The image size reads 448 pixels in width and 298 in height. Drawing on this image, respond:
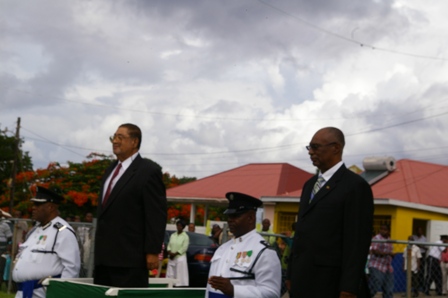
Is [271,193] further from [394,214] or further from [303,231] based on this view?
[303,231]

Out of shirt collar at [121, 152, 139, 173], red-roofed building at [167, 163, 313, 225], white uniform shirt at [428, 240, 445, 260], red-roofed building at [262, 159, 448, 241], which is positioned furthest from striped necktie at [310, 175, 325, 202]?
red-roofed building at [167, 163, 313, 225]

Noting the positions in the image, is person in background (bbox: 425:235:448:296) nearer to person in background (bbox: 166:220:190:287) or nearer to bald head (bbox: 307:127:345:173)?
person in background (bbox: 166:220:190:287)

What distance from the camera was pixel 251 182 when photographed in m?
41.1

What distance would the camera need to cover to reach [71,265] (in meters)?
7.37

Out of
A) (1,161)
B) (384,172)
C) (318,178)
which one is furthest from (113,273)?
(1,161)

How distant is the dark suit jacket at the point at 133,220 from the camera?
6.14 metres

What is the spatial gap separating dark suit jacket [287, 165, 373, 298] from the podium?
1.24m

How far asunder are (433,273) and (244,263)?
25.2ft

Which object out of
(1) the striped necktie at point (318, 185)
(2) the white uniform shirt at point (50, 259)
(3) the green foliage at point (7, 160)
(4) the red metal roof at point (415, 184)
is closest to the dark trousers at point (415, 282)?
(2) the white uniform shirt at point (50, 259)

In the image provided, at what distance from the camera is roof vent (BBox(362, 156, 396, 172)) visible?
3172cm

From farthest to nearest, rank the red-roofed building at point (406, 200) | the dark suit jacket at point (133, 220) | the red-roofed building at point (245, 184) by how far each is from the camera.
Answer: the red-roofed building at point (245, 184), the red-roofed building at point (406, 200), the dark suit jacket at point (133, 220)

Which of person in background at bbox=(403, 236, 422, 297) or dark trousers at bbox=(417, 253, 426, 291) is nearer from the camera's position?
person in background at bbox=(403, 236, 422, 297)

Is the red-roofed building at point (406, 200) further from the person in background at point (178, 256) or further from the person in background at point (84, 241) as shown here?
the person in background at point (84, 241)

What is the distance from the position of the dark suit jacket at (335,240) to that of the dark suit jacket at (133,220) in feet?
4.26
